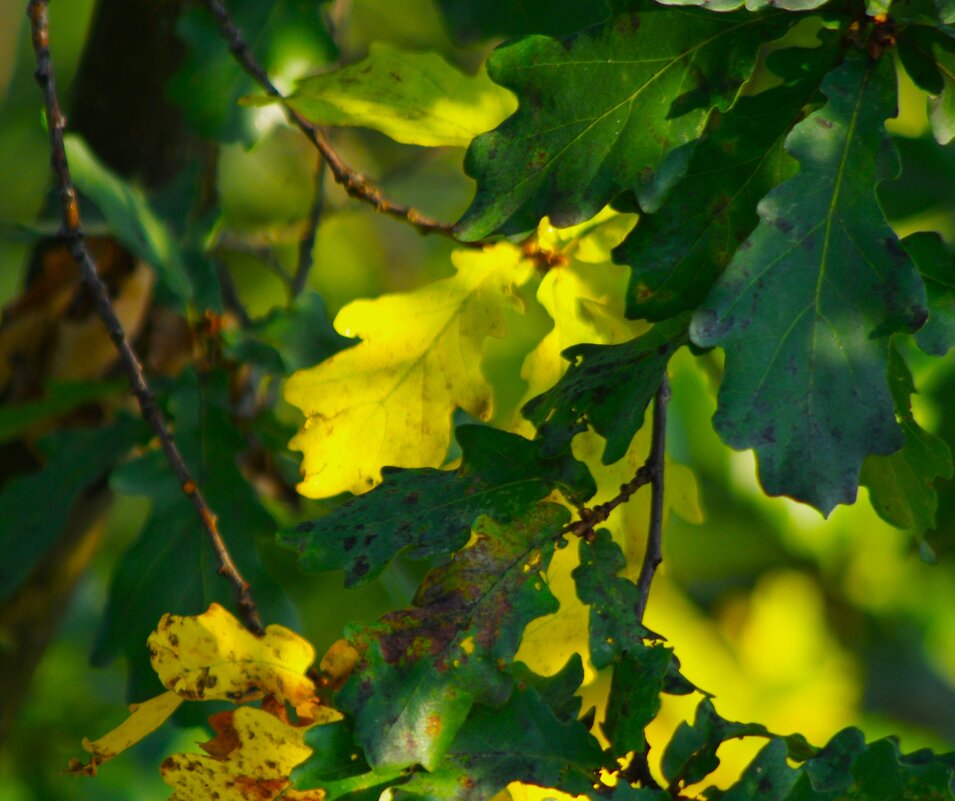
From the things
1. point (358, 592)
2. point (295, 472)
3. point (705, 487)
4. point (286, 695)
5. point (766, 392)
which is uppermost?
point (766, 392)

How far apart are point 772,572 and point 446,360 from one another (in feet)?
4.74

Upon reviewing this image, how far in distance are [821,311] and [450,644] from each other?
283 mm

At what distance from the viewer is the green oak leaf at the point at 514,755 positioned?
2.16ft

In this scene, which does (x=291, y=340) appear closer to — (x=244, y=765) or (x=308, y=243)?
(x=308, y=243)

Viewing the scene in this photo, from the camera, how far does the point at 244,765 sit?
0.72 metres

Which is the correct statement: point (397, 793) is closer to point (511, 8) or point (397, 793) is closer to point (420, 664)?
point (420, 664)

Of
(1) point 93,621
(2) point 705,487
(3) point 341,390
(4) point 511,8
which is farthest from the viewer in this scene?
(1) point 93,621

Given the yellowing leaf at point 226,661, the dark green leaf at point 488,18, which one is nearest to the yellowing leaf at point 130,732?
the yellowing leaf at point 226,661

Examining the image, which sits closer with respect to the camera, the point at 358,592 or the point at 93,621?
the point at 358,592

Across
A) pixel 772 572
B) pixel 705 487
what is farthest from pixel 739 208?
pixel 772 572

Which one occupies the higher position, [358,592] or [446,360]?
[446,360]

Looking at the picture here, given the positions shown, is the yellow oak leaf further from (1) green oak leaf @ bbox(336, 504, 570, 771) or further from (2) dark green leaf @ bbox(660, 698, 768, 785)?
(2) dark green leaf @ bbox(660, 698, 768, 785)

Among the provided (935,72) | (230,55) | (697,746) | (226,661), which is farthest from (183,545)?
(935,72)

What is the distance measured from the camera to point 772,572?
2.21 metres
